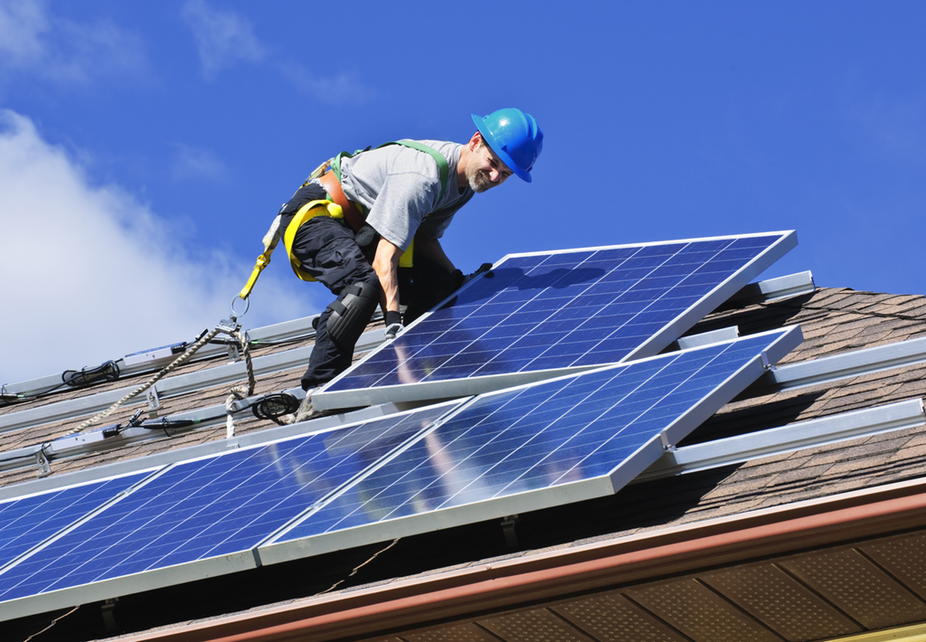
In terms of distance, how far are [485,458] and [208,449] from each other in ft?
9.09

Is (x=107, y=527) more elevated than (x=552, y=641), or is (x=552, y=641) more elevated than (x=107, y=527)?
(x=107, y=527)

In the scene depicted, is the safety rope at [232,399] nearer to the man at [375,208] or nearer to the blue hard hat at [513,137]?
the man at [375,208]

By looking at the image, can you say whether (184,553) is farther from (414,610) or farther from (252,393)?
(252,393)

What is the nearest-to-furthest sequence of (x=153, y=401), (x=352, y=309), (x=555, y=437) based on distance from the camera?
(x=555, y=437), (x=352, y=309), (x=153, y=401)

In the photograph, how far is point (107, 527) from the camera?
20.0ft

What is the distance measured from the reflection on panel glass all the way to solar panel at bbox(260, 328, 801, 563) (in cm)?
60

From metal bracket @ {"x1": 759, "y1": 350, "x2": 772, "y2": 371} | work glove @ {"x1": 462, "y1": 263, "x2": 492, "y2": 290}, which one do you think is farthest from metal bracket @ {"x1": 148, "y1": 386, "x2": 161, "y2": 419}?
metal bracket @ {"x1": 759, "y1": 350, "x2": 772, "y2": 371}

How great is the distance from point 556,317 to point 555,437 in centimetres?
214

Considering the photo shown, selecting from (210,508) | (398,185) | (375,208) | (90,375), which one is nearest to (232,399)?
(375,208)

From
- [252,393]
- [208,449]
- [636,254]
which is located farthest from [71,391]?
[636,254]

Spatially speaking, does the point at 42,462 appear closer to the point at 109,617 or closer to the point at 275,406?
the point at 275,406

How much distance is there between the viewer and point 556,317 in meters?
7.36

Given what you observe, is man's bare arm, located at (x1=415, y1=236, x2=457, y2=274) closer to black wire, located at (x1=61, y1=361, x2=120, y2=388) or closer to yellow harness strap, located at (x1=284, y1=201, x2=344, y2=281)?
yellow harness strap, located at (x1=284, y1=201, x2=344, y2=281)

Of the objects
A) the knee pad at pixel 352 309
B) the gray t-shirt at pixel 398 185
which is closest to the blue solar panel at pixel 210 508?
the knee pad at pixel 352 309
